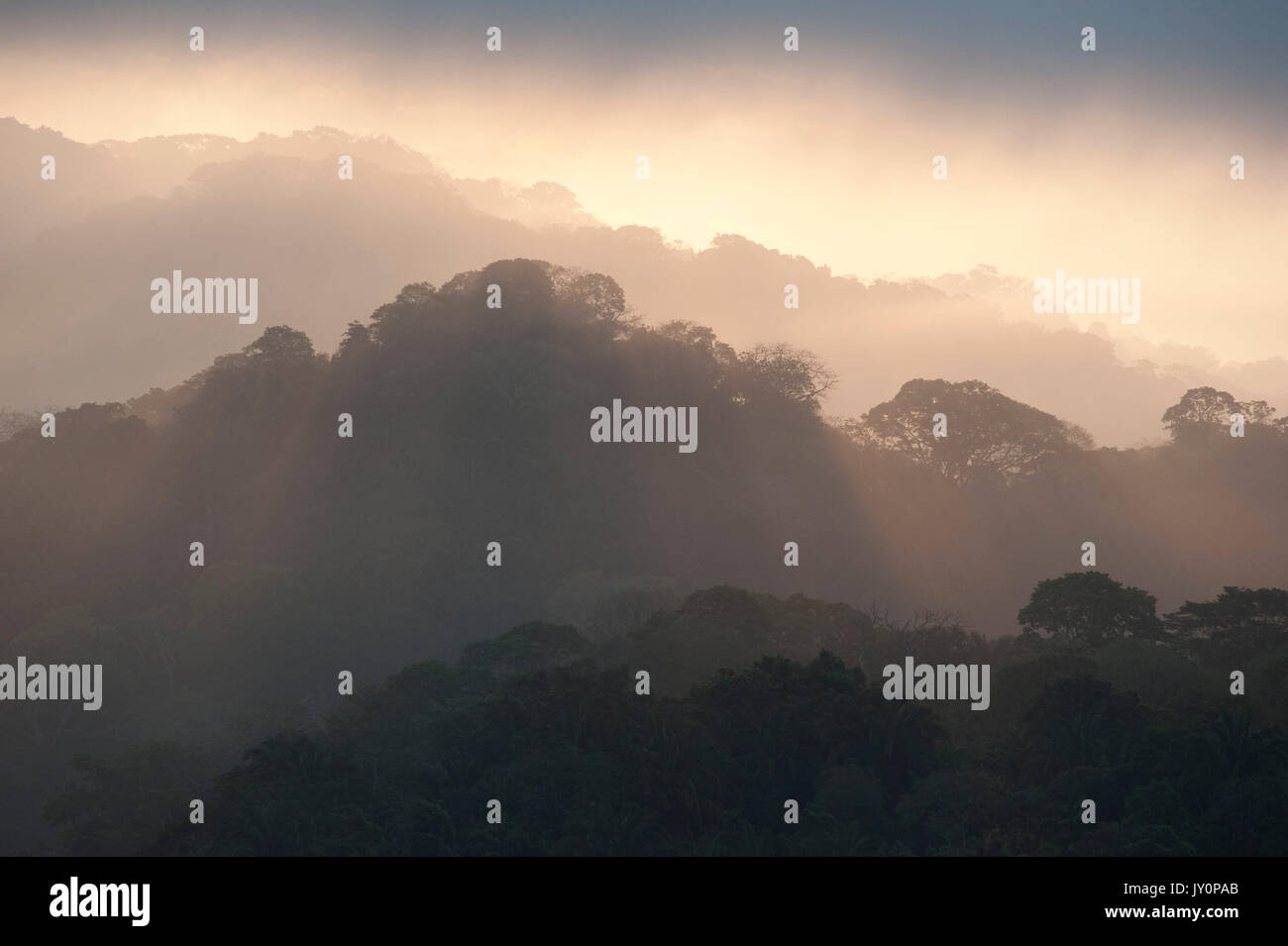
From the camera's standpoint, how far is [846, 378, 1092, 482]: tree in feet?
263

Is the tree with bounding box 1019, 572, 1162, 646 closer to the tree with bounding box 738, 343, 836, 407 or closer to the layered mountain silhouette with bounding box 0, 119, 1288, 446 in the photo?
the tree with bounding box 738, 343, 836, 407

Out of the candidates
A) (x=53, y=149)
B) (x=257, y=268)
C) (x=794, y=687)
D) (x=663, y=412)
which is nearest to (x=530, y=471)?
(x=663, y=412)

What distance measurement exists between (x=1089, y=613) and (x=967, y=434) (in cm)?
2719

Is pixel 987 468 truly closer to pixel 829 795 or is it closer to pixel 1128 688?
pixel 1128 688

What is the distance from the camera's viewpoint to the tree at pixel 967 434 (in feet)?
263

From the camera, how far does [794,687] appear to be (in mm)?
43062

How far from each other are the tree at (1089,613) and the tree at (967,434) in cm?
2559

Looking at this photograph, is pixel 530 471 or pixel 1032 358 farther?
pixel 1032 358

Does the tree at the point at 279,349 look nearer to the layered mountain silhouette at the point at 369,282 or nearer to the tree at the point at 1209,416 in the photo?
the tree at the point at 1209,416

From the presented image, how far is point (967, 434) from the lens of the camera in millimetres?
80250

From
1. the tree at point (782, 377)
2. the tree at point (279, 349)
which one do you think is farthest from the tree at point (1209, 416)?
the tree at point (279, 349)

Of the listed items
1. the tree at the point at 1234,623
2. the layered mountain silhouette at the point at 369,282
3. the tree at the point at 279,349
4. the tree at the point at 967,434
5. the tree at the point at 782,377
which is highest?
the layered mountain silhouette at the point at 369,282
